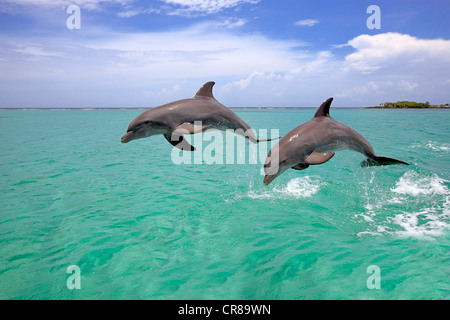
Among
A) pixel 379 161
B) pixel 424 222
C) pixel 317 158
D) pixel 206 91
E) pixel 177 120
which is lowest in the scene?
pixel 424 222

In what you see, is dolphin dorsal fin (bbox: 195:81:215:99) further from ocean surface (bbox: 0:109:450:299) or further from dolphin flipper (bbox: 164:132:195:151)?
ocean surface (bbox: 0:109:450:299)

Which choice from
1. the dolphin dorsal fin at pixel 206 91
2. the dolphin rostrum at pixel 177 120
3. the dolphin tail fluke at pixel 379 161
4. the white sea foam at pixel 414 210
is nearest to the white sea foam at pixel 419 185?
the white sea foam at pixel 414 210

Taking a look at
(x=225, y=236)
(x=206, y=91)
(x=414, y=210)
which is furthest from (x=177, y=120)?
(x=414, y=210)

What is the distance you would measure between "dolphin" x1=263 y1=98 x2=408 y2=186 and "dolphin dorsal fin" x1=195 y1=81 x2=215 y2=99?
5.57 ft

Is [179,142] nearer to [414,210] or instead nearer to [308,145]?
[308,145]

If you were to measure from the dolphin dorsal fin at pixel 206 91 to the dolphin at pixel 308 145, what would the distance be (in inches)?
66.8

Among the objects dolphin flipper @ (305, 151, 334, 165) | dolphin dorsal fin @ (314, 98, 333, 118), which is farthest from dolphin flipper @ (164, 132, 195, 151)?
dolphin dorsal fin @ (314, 98, 333, 118)

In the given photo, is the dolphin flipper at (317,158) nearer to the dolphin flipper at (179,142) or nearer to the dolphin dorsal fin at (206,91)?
the dolphin flipper at (179,142)

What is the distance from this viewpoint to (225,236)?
6.88 metres

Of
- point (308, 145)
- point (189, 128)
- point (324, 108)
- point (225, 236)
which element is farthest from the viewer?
point (225, 236)

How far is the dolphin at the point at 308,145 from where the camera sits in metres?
5.75

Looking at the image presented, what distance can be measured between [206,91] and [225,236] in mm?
3294

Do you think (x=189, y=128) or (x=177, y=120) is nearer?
(x=189, y=128)

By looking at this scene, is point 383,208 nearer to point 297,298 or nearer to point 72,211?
point 297,298
